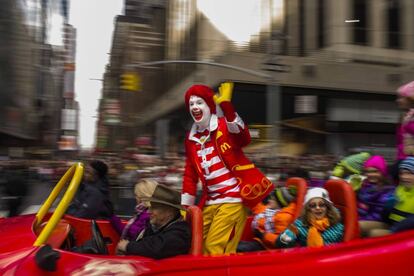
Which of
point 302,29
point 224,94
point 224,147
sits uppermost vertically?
point 302,29

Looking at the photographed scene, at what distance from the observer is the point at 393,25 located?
25141mm

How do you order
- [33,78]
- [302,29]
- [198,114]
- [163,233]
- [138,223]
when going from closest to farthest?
[163,233], [138,223], [198,114], [302,29], [33,78]

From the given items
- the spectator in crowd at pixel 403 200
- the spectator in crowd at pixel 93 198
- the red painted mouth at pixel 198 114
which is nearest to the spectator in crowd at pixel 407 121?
the spectator in crowd at pixel 403 200

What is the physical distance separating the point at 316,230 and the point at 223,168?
80 centimetres

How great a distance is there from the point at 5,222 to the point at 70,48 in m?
76.6

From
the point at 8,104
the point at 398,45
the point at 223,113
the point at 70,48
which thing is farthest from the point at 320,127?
the point at 70,48

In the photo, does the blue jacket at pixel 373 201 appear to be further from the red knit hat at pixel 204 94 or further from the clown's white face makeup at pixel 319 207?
the red knit hat at pixel 204 94

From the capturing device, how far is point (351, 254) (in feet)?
7.55

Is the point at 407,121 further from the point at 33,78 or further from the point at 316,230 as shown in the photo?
the point at 33,78

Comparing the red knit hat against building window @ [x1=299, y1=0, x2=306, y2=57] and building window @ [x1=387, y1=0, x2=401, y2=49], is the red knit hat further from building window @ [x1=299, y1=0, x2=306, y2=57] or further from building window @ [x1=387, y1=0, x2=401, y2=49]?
building window @ [x1=387, y1=0, x2=401, y2=49]

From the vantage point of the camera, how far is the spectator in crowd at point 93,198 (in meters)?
4.32

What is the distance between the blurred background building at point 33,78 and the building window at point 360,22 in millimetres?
19783

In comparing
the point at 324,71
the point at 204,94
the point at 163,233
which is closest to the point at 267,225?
the point at 204,94

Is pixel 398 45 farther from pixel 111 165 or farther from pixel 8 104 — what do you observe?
pixel 8 104
